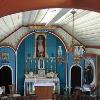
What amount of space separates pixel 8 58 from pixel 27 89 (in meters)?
2.12

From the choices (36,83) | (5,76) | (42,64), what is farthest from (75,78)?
(5,76)

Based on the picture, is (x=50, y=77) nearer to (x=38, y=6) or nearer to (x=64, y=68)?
(x=64, y=68)

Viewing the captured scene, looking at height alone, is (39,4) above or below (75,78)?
above

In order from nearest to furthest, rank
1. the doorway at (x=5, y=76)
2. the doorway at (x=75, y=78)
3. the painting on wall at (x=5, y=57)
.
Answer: the painting on wall at (x=5, y=57), the doorway at (x=5, y=76), the doorway at (x=75, y=78)

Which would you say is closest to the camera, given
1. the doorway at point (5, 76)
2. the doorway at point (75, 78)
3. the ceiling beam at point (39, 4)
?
the ceiling beam at point (39, 4)

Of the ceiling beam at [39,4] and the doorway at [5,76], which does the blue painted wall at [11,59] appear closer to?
the doorway at [5,76]

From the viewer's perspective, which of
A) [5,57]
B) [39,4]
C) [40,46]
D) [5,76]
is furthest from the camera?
[40,46]

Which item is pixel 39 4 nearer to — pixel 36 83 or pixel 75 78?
pixel 36 83

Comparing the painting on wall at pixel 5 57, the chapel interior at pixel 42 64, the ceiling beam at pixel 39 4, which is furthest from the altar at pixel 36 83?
the ceiling beam at pixel 39 4

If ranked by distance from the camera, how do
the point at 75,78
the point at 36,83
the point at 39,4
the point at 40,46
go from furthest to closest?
the point at 75,78 < the point at 40,46 < the point at 36,83 < the point at 39,4

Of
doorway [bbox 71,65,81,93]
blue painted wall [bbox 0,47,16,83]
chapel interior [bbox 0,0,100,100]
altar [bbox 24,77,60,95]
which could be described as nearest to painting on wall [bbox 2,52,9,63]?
chapel interior [bbox 0,0,100,100]

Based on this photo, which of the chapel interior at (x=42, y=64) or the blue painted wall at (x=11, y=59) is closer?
the chapel interior at (x=42, y=64)

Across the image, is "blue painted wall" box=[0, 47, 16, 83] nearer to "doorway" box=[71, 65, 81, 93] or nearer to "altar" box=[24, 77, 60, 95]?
"altar" box=[24, 77, 60, 95]

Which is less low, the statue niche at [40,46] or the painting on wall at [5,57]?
the statue niche at [40,46]
